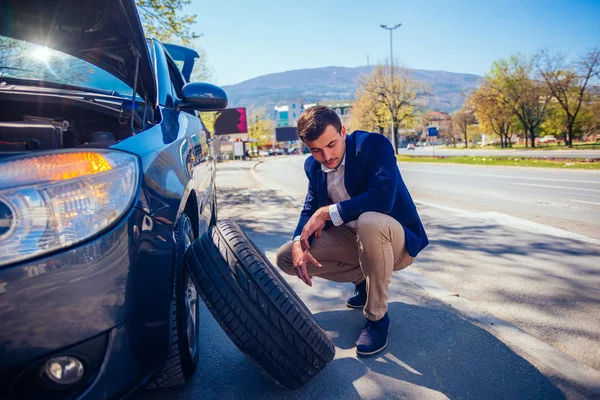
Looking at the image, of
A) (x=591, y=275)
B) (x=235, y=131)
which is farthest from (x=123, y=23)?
(x=235, y=131)

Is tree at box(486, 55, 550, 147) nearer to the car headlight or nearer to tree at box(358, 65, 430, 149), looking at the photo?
tree at box(358, 65, 430, 149)

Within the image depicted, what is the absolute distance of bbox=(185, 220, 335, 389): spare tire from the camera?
1.52 metres

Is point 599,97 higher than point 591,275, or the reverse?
point 599,97

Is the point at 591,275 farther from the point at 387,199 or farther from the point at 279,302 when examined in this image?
the point at 279,302

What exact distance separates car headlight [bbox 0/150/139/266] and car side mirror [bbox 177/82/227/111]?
1245 mm

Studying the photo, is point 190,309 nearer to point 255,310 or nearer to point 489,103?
point 255,310

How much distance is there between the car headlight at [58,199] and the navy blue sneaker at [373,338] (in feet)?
4.72

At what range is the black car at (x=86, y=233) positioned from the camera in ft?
3.48

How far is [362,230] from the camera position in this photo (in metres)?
2.14

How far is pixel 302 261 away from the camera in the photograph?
2217mm

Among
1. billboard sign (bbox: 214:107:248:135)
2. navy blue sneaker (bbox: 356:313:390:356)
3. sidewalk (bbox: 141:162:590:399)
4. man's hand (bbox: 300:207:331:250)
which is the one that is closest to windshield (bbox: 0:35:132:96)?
man's hand (bbox: 300:207:331:250)

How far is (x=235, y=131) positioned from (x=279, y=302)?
52.7 meters

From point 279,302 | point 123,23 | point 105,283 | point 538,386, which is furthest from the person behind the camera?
point 123,23

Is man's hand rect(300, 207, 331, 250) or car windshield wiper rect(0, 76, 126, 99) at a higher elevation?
car windshield wiper rect(0, 76, 126, 99)
